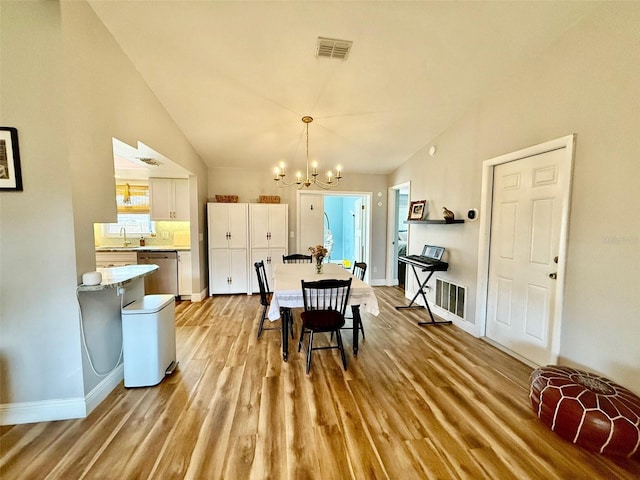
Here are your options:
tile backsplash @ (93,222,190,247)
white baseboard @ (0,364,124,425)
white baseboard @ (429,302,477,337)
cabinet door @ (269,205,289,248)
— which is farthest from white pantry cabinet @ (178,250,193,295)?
white baseboard @ (429,302,477,337)

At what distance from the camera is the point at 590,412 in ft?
5.06

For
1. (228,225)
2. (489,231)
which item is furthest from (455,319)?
(228,225)

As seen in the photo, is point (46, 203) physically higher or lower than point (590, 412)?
higher

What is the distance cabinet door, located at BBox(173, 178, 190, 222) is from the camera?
4.61 meters

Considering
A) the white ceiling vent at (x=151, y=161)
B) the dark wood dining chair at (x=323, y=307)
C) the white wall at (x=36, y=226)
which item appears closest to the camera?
the white wall at (x=36, y=226)

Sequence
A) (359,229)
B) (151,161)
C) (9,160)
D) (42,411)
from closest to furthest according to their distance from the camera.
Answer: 1. (9,160)
2. (42,411)
3. (151,161)
4. (359,229)

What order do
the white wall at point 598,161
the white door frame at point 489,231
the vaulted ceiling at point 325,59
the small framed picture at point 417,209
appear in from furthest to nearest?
the small framed picture at point 417,209 → the white door frame at point 489,231 → the vaulted ceiling at point 325,59 → the white wall at point 598,161

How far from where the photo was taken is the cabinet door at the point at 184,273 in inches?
180

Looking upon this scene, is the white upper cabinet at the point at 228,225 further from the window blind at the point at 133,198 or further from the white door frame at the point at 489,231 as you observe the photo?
the white door frame at the point at 489,231

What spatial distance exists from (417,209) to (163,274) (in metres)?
4.48

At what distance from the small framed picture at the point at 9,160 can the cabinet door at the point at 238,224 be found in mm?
3121

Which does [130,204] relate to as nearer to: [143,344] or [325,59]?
[143,344]

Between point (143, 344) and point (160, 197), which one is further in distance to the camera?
point (160, 197)

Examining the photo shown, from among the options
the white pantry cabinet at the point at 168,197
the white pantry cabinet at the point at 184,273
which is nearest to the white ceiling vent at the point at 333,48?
the white pantry cabinet at the point at 168,197
